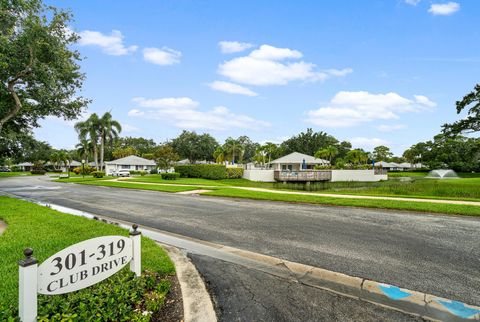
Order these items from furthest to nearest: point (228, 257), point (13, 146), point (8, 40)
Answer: point (13, 146), point (8, 40), point (228, 257)

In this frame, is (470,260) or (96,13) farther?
(96,13)

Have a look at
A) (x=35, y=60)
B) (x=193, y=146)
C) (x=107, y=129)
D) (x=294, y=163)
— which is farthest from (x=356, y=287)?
(x=193, y=146)

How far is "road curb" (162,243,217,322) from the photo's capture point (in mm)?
3482

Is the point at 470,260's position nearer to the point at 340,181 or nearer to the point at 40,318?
the point at 40,318

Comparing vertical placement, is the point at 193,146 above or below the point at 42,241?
above

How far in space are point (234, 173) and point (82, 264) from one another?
36.2 meters

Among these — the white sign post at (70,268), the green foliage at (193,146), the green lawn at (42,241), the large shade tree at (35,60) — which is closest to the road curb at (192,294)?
the green lawn at (42,241)

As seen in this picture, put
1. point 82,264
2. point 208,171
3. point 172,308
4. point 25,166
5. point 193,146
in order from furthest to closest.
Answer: point 25,166, point 193,146, point 208,171, point 172,308, point 82,264

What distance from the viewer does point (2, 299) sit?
3453 mm

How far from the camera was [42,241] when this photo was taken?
6.18m

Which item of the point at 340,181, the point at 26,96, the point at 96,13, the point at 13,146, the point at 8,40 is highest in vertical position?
the point at 96,13

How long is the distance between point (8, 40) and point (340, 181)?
36589 mm

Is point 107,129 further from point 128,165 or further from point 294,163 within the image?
point 294,163

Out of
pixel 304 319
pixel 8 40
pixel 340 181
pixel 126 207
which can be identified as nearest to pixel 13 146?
pixel 8 40
